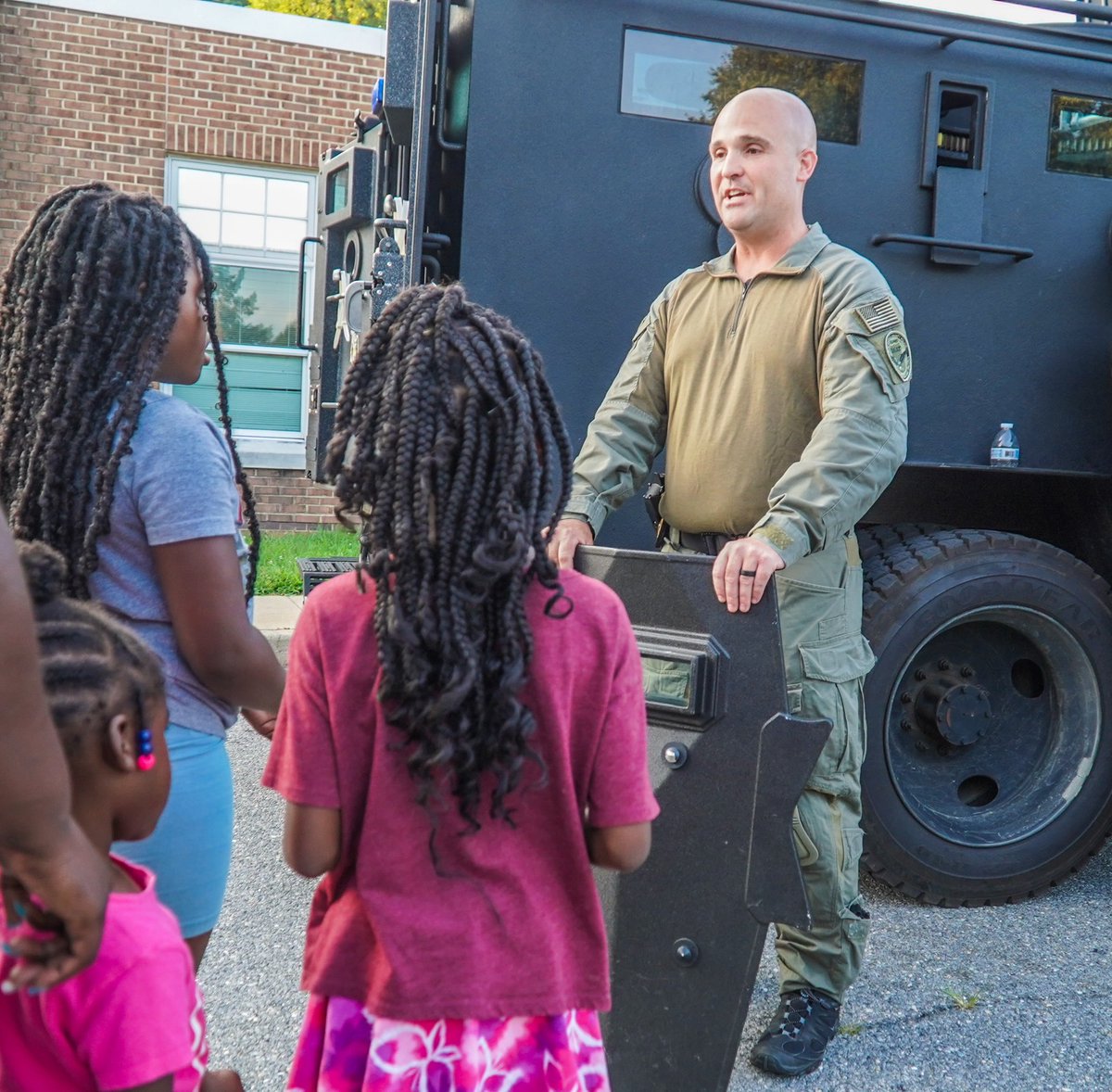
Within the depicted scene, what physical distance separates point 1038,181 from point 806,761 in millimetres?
2059

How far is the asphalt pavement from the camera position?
2.86 m

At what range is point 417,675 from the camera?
1472 mm

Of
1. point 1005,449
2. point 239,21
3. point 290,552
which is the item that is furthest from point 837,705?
point 239,21

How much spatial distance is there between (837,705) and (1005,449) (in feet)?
3.78

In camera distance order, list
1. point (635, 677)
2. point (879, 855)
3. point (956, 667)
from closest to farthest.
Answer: point (635, 677), point (879, 855), point (956, 667)

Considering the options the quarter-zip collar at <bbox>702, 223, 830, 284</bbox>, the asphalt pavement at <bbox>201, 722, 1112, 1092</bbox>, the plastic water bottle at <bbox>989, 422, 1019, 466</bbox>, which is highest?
the quarter-zip collar at <bbox>702, 223, 830, 284</bbox>

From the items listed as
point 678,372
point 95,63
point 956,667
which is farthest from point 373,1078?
point 95,63

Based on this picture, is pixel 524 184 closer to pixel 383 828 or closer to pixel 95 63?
pixel 383 828

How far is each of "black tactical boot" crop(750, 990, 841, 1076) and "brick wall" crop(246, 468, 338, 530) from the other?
7342mm

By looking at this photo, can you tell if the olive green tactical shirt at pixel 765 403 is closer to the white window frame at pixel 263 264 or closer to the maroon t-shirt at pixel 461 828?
the maroon t-shirt at pixel 461 828

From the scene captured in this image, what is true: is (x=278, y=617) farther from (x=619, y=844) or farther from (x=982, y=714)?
Answer: (x=619, y=844)

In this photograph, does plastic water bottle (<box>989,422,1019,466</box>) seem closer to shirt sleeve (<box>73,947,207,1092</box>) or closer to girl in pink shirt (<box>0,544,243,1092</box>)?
girl in pink shirt (<box>0,544,243,1092</box>)

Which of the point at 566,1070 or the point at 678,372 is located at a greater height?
the point at 678,372

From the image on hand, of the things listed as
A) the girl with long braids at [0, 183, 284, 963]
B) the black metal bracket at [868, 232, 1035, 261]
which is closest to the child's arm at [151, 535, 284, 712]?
the girl with long braids at [0, 183, 284, 963]
